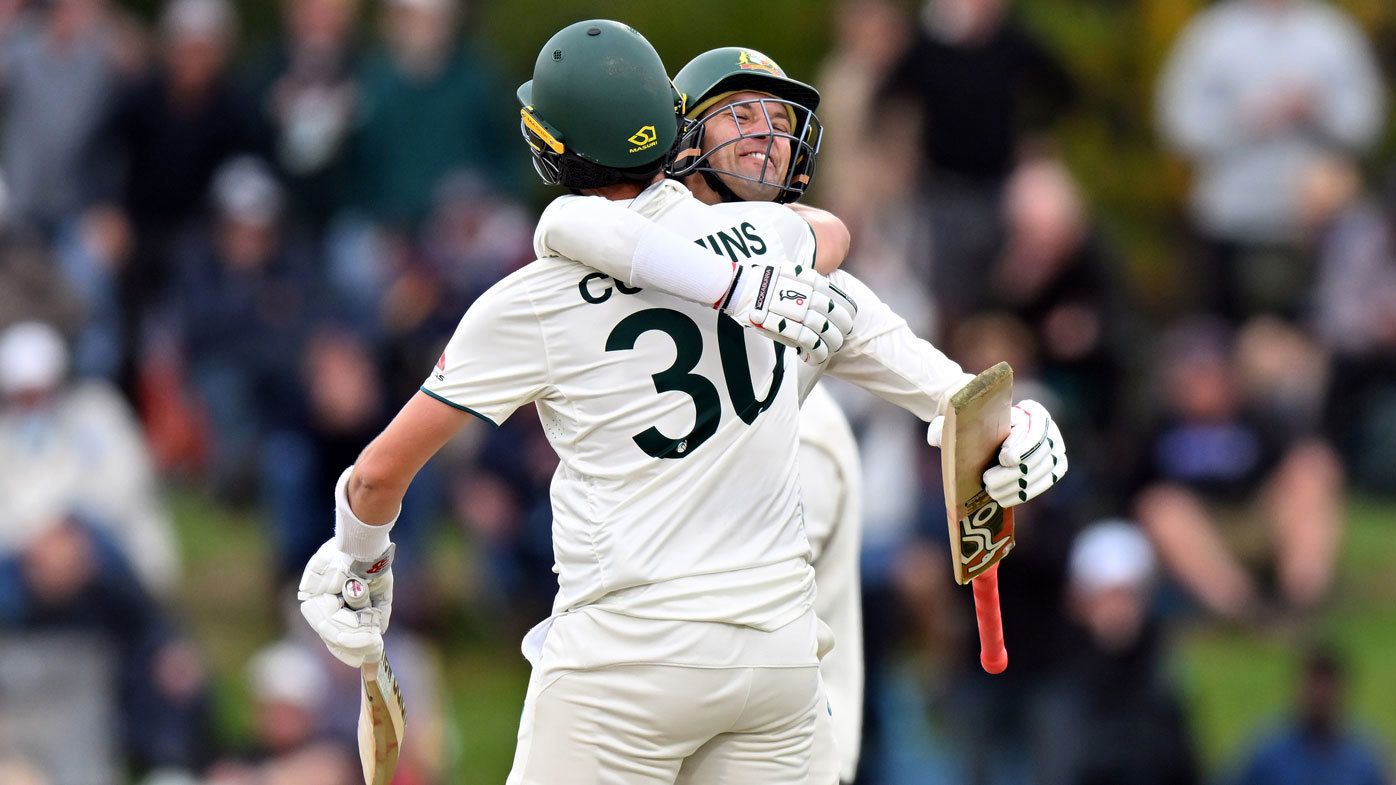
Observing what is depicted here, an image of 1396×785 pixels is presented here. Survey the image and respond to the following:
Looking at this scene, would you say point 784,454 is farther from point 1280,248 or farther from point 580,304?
point 1280,248

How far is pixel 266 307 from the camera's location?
11273mm

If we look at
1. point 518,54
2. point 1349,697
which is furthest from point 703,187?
point 518,54

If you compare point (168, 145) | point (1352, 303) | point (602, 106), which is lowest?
point (168, 145)

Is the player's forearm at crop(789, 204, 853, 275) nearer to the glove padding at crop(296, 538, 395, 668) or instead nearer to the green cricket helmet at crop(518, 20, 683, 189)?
the green cricket helmet at crop(518, 20, 683, 189)

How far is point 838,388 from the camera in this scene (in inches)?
403

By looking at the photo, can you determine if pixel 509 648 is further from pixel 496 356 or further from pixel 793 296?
pixel 793 296

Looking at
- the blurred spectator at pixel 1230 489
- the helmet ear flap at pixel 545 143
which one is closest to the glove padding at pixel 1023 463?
the helmet ear flap at pixel 545 143

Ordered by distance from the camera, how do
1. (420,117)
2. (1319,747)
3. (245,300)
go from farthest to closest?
1. (420,117)
2. (245,300)
3. (1319,747)

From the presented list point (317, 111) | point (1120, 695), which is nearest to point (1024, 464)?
point (1120, 695)

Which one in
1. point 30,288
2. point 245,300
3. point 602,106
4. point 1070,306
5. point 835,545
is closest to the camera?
point 602,106

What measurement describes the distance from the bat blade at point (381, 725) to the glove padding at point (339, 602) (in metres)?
0.19

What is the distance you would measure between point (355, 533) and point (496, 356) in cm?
50

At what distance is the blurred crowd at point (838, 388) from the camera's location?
9180mm

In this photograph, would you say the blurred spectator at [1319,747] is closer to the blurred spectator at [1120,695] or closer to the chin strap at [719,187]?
the blurred spectator at [1120,695]
